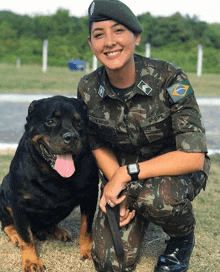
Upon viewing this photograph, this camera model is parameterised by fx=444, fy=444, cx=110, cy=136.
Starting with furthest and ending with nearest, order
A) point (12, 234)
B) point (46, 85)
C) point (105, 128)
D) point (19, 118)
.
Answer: point (46, 85), point (19, 118), point (12, 234), point (105, 128)

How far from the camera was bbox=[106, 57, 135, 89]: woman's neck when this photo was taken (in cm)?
291

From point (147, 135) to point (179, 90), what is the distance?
38 cm

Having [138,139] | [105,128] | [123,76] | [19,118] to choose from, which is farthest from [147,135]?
[19,118]

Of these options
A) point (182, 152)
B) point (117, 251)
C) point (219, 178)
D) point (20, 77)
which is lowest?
point (20, 77)

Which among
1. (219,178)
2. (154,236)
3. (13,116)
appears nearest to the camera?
(154,236)

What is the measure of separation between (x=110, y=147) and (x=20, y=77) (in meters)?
15.8

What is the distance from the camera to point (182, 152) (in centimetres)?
271

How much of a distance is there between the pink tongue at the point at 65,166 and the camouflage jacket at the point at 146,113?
1.06ft

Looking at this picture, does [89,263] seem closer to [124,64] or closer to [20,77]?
[124,64]

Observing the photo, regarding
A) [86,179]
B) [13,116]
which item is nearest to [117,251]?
[86,179]

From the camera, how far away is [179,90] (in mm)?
2781

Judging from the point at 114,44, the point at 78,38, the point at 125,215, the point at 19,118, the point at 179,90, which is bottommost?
the point at 78,38

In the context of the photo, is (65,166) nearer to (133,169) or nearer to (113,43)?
(133,169)

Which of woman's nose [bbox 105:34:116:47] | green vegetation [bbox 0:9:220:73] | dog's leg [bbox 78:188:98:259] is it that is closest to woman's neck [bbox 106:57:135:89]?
woman's nose [bbox 105:34:116:47]
